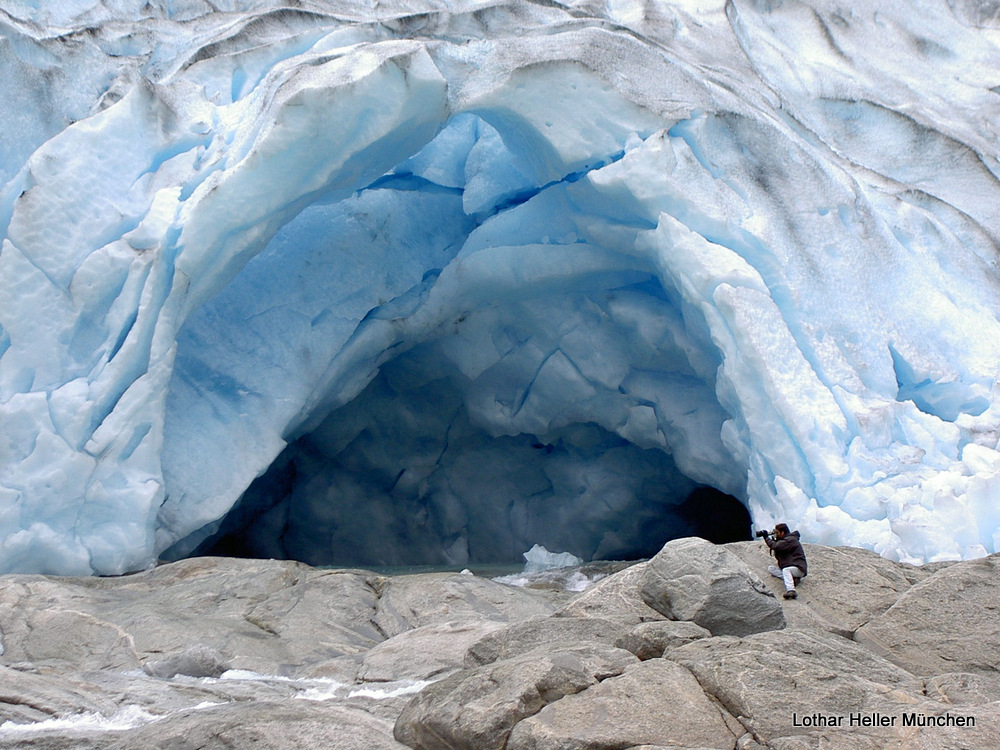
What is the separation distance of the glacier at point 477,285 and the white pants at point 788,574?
108cm

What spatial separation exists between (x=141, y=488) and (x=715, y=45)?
5.38m

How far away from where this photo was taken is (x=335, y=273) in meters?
6.38

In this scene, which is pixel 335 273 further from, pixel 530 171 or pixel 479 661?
pixel 479 661

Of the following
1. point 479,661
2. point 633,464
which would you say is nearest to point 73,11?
point 633,464

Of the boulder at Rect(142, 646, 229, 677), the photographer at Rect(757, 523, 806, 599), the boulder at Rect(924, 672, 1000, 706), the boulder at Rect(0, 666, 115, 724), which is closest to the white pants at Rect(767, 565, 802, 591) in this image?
the photographer at Rect(757, 523, 806, 599)

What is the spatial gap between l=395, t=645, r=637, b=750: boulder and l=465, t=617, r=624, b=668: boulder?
0.31 meters

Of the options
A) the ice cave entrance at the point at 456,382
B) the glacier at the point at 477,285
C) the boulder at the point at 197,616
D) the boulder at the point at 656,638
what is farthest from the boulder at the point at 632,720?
the ice cave entrance at the point at 456,382

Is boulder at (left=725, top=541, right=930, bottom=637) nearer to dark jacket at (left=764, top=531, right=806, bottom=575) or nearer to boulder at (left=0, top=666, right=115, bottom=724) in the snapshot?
dark jacket at (left=764, top=531, right=806, bottom=575)

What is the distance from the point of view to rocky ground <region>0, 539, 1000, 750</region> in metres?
2.18

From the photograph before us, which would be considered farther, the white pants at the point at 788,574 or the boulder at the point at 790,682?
the white pants at the point at 788,574

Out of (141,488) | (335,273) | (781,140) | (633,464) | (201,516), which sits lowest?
(633,464)

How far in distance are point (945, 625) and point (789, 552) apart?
62cm

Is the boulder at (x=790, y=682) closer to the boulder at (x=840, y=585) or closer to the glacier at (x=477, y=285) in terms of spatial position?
the boulder at (x=840, y=585)

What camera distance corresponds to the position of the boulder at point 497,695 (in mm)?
2186
